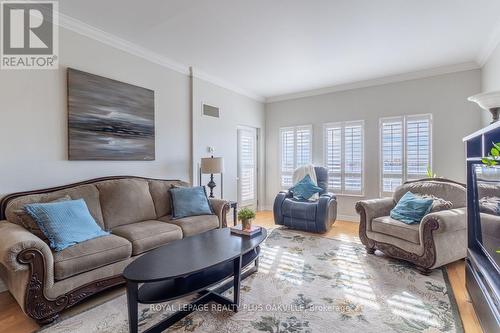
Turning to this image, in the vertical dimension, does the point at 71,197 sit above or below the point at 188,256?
above

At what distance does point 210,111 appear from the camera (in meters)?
4.67

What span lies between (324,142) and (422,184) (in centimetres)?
215

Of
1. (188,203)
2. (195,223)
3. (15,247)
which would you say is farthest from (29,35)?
(195,223)

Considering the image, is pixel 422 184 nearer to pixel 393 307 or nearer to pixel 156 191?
pixel 393 307

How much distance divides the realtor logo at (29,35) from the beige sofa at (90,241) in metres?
1.33

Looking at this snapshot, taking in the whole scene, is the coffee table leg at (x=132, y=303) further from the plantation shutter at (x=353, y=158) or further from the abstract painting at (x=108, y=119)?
the plantation shutter at (x=353, y=158)

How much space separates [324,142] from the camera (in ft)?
17.5

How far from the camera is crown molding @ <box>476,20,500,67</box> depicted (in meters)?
3.00

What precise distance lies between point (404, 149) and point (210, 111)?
3497 millimetres

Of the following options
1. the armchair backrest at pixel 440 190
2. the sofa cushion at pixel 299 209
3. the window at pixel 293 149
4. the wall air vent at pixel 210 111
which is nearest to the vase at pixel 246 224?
the sofa cushion at pixel 299 209

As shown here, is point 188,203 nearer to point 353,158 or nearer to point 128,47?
point 128,47

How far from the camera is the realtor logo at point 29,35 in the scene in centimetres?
252

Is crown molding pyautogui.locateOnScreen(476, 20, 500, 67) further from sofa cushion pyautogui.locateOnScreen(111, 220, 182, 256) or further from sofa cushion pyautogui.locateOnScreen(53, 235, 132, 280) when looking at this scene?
sofa cushion pyautogui.locateOnScreen(53, 235, 132, 280)

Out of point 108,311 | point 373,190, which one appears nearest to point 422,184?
point 373,190
